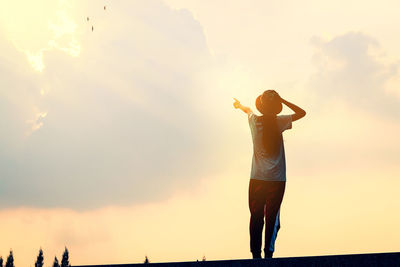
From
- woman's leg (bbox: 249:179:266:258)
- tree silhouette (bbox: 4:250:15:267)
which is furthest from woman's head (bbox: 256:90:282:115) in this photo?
tree silhouette (bbox: 4:250:15:267)

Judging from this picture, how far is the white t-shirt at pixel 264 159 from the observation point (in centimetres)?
1151

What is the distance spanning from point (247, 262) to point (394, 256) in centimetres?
243

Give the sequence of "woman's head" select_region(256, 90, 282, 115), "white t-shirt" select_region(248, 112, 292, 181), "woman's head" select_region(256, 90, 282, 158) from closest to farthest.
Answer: "white t-shirt" select_region(248, 112, 292, 181) < "woman's head" select_region(256, 90, 282, 158) < "woman's head" select_region(256, 90, 282, 115)

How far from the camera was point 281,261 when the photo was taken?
9.09 metres

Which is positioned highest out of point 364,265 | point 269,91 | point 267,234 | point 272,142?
point 269,91

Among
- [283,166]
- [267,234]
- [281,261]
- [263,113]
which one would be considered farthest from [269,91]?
[281,261]

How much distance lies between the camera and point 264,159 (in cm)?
1162

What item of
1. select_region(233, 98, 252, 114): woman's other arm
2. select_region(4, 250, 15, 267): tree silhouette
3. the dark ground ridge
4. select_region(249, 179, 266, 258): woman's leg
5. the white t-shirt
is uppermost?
select_region(4, 250, 15, 267): tree silhouette

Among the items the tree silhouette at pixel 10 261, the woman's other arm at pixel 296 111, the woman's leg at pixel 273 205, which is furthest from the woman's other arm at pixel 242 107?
the tree silhouette at pixel 10 261

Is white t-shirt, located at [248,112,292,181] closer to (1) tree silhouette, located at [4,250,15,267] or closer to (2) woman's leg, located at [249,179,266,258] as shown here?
(2) woman's leg, located at [249,179,266,258]

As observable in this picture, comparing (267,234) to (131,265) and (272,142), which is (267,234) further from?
(131,265)

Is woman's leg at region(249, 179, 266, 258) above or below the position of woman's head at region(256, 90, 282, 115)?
below

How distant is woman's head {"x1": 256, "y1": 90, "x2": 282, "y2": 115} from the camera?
11.8 meters

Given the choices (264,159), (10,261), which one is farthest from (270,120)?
(10,261)
